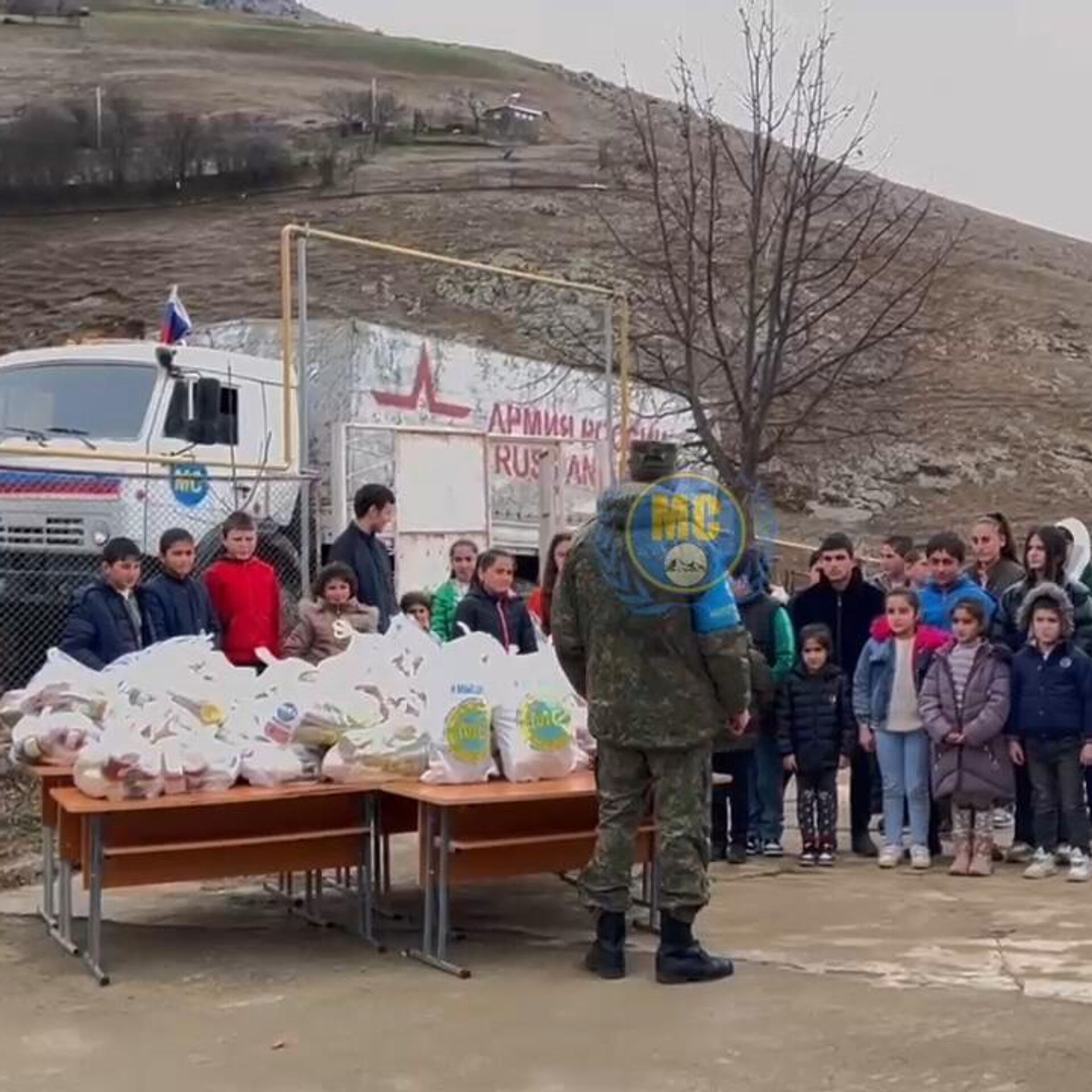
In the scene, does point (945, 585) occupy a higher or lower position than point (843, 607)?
higher

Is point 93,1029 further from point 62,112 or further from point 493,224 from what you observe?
point 62,112

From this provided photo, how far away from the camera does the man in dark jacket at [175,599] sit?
336 inches

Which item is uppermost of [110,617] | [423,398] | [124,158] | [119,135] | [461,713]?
[119,135]

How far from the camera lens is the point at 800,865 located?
340 inches

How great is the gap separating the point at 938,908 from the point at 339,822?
256cm

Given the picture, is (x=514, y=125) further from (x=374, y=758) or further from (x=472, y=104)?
(x=374, y=758)

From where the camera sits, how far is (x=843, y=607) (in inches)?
366

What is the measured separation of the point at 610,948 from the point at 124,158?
45.8 metres

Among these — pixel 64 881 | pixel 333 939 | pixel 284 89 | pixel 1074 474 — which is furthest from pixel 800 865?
pixel 284 89

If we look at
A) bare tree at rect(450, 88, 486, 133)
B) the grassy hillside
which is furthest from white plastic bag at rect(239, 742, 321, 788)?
bare tree at rect(450, 88, 486, 133)

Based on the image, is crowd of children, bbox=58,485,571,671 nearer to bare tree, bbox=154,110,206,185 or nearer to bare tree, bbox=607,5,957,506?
bare tree, bbox=607,5,957,506

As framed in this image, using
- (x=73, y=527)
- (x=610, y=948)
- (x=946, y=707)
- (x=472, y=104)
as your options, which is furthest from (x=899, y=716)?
(x=472, y=104)

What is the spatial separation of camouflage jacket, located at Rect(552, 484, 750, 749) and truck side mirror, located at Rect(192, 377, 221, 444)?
309 inches

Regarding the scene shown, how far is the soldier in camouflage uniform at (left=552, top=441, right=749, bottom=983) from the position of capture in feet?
20.5
